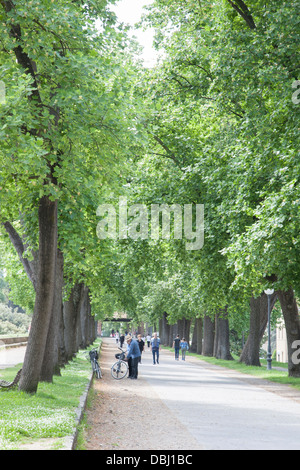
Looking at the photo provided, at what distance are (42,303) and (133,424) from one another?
311 cm

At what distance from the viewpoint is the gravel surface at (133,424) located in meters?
9.41

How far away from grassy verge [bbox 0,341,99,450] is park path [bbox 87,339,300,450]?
56 cm

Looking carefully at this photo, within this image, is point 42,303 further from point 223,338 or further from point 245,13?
point 223,338

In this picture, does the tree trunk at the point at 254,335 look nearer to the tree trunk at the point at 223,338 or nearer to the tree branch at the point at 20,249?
the tree trunk at the point at 223,338

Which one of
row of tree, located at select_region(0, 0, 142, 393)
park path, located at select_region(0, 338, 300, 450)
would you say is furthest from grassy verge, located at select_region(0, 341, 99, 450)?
row of tree, located at select_region(0, 0, 142, 393)

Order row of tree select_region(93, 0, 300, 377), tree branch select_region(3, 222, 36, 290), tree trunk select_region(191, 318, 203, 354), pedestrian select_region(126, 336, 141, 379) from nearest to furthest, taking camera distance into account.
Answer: row of tree select_region(93, 0, 300, 377) < tree branch select_region(3, 222, 36, 290) < pedestrian select_region(126, 336, 141, 379) < tree trunk select_region(191, 318, 203, 354)

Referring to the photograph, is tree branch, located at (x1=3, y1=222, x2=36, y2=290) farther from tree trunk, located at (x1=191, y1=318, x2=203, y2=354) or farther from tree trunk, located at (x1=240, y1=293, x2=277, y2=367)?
tree trunk, located at (x1=191, y1=318, x2=203, y2=354)

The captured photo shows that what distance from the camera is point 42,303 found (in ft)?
42.8

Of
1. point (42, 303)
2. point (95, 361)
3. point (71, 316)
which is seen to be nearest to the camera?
point (42, 303)

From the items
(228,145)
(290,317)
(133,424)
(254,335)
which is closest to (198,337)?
(254,335)

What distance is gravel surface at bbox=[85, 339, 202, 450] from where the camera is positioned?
30.9ft

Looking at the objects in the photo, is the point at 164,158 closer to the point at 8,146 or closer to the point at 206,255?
the point at 206,255

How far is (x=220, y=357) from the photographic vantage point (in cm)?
4072
